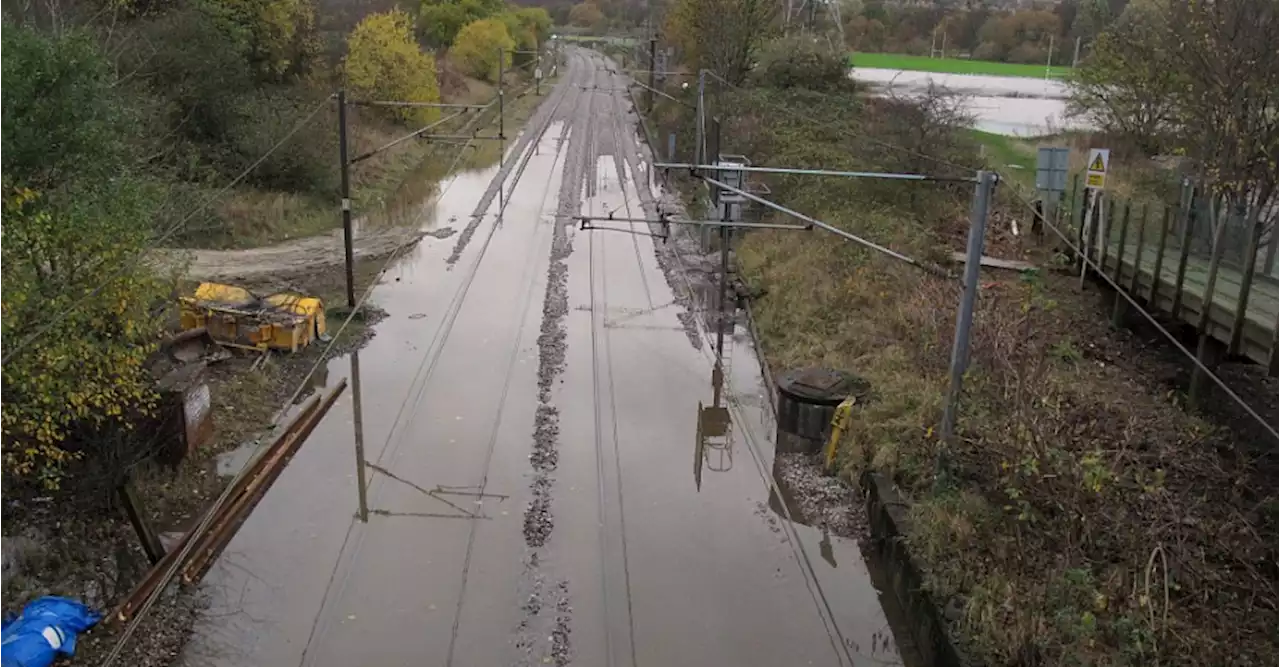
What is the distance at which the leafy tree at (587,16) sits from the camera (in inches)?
6161

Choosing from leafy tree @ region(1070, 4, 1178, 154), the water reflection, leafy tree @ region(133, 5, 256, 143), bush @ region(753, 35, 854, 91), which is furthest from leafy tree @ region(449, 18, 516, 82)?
the water reflection

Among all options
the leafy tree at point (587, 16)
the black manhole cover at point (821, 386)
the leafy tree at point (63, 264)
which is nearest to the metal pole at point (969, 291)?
the black manhole cover at point (821, 386)

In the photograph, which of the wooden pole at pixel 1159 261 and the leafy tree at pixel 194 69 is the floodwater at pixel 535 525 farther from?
the leafy tree at pixel 194 69

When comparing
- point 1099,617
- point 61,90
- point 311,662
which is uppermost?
point 61,90

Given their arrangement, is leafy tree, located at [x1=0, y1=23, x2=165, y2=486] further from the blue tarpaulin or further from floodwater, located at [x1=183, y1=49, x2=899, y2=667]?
floodwater, located at [x1=183, y1=49, x2=899, y2=667]

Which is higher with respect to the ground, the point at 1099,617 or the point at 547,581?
the point at 1099,617

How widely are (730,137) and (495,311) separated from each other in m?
16.6

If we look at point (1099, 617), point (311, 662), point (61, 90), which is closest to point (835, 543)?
point (1099, 617)

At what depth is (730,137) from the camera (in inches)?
1420

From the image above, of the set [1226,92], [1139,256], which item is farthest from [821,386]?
[1226,92]

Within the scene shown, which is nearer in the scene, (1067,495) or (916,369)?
(1067,495)

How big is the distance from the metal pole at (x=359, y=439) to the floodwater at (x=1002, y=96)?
22.6 meters

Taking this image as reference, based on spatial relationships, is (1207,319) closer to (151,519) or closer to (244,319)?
(151,519)

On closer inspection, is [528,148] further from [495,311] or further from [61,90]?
[61,90]
